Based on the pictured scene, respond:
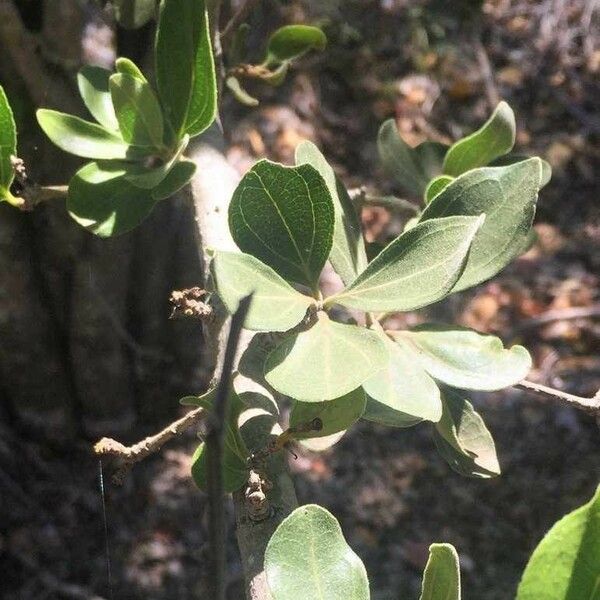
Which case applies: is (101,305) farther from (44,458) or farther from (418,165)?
(418,165)

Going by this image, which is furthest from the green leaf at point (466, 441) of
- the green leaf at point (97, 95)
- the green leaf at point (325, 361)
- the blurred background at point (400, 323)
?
the blurred background at point (400, 323)

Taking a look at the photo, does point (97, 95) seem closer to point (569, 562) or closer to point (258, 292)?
point (258, 292)

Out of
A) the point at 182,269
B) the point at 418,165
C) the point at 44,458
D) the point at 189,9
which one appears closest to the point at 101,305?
the point at 182,269

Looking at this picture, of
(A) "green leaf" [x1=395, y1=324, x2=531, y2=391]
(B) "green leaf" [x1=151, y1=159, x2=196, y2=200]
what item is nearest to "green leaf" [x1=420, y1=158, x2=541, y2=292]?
(A) "green leaf" [x1=395, y1=324, x2=531, y2=391]

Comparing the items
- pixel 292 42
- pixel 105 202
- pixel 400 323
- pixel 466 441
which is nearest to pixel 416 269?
pixel 466 441

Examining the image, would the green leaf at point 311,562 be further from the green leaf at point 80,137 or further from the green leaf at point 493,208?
the green leaf at point 80,137

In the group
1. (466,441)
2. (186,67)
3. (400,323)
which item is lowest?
(400,323)

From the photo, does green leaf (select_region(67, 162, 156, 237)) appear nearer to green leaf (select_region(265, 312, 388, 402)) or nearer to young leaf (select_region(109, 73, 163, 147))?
young leaf (select_region(109, 73, 163, 147))
